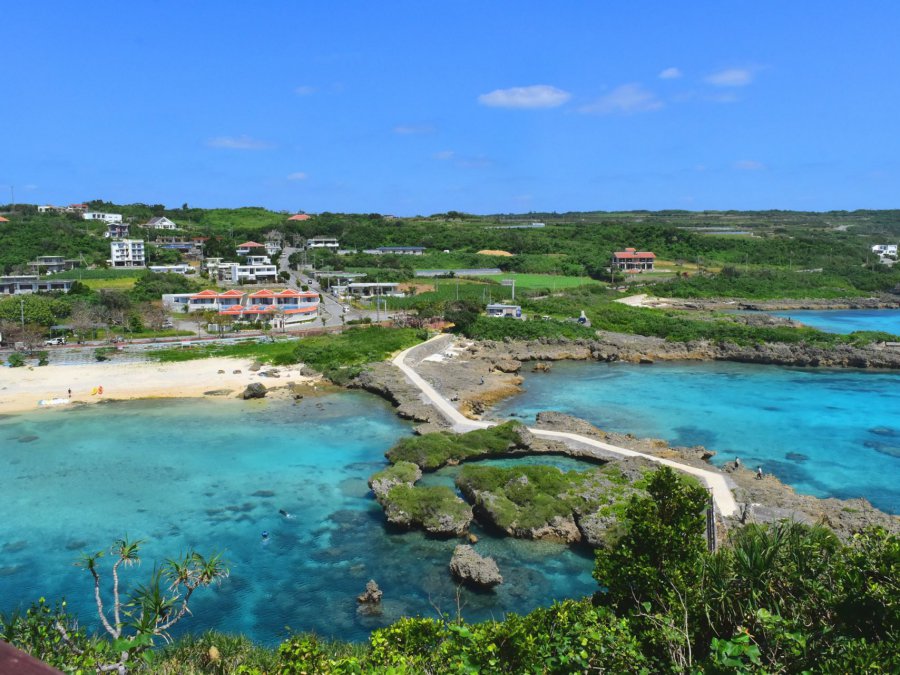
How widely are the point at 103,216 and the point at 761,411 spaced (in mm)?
117100

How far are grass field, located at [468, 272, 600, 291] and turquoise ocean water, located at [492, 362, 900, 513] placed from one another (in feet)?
120

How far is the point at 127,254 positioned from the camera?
87750 mm

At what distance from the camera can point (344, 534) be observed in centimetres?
2244

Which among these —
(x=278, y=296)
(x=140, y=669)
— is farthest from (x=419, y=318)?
(x=140, y=669)

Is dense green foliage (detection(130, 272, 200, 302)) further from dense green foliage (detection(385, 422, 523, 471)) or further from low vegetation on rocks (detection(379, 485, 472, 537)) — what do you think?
low vegetation on rocks (detection(379, 485, 472, 537))

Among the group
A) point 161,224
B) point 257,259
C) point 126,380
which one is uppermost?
point 161,224

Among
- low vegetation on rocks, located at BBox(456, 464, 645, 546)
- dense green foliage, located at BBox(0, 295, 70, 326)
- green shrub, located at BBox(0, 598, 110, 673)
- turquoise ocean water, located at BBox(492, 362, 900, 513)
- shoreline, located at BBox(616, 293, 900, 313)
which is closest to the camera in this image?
green shrub, located at BBox(0, 598, 110, 673)

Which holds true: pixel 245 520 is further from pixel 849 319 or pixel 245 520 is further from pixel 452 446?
pixel 849 319

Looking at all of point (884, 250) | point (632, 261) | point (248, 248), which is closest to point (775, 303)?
point (632, 261)

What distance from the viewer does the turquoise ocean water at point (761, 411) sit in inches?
1154

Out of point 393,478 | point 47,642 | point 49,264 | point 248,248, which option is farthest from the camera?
point 248,248

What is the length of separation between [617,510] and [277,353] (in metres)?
32.6

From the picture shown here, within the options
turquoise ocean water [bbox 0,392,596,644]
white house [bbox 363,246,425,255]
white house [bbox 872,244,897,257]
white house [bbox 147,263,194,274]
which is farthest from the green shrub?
white house [bbox 872,244,897,257]

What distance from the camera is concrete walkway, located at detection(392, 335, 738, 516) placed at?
2336 cm
